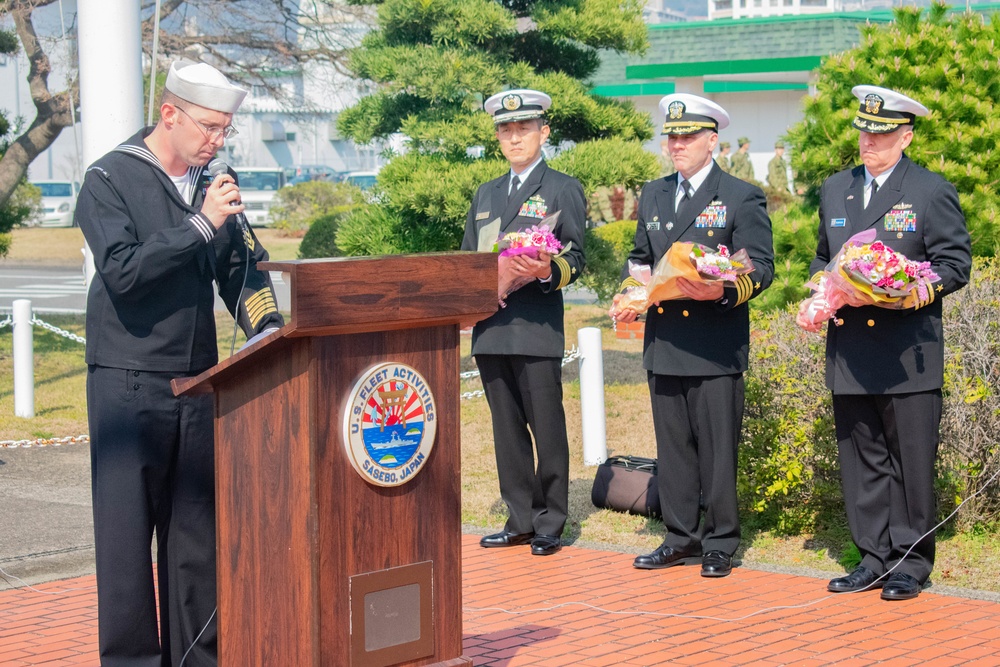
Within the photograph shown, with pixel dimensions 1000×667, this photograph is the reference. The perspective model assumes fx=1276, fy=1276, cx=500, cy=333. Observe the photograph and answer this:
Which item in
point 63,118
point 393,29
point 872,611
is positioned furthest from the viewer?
point 63,118

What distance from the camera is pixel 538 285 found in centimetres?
639

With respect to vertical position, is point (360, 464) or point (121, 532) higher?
point (360, 464)

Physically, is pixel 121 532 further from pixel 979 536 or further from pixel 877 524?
pixel 979 536

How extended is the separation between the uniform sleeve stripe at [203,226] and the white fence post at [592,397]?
4973mm

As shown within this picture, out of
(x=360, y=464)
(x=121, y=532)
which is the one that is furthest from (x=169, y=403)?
(x=360, y=464)

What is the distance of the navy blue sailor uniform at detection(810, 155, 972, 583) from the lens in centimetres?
542

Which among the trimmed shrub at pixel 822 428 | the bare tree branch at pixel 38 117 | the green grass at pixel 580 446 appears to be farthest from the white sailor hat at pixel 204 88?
the bare tree branch at pixel 38 117

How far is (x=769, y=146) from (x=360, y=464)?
32683 mm

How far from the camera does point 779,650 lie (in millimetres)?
4789

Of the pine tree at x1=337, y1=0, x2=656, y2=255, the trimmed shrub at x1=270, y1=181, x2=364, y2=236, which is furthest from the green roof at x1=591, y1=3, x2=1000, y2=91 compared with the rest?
the pine tree at x1=337, y1=0, x2=656, y2=255

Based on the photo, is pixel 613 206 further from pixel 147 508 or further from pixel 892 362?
pixel 147 508

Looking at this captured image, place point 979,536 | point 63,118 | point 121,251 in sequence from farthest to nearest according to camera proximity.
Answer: point 63,118, point 979,536, point 121,251

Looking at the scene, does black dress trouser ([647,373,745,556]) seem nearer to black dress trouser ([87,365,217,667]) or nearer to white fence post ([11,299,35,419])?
black dress trouser ([87,365,217,667])

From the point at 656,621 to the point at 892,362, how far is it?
150 cm
